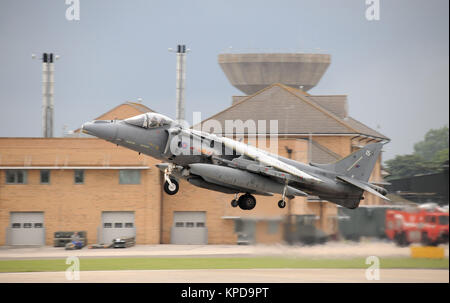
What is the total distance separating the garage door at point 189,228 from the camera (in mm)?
63844

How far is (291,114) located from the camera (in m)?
72.9

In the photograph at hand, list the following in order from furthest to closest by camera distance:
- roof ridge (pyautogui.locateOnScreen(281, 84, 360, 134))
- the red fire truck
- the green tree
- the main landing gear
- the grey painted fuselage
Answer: the green tree, roof ridge (pyautogui.locateOnScreen(281, 84, 360, 134)), the red fire truck, the main landing gear, the grey painted fuselage

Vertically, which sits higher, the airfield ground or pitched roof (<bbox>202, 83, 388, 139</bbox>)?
pitched roof (<bbox>202, 83, 388, 139</bbox>)

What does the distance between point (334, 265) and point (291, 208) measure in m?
5.07

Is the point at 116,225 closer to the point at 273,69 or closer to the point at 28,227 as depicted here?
the point at 28,227

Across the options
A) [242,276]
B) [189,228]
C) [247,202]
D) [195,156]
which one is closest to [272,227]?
[242,276]

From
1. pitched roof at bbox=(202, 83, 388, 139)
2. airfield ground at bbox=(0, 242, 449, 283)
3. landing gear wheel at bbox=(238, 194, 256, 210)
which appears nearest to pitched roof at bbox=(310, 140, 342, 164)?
pitched roof at bbox=(202, 83, 388, 139)

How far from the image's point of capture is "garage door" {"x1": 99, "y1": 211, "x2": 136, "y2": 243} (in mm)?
63688

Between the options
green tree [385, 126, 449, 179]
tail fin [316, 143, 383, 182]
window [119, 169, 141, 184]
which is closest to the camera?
tail fin [316, 143, 383, 182]

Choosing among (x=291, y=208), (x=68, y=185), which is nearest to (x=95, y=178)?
(x=68, y=185)

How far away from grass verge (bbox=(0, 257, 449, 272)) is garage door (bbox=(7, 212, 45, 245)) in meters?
8.60

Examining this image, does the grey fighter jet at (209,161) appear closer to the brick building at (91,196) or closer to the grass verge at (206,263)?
the grass verge at (206,263)

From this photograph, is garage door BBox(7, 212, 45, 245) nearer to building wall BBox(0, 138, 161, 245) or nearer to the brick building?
the brick building

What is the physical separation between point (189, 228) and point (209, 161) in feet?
75.9
